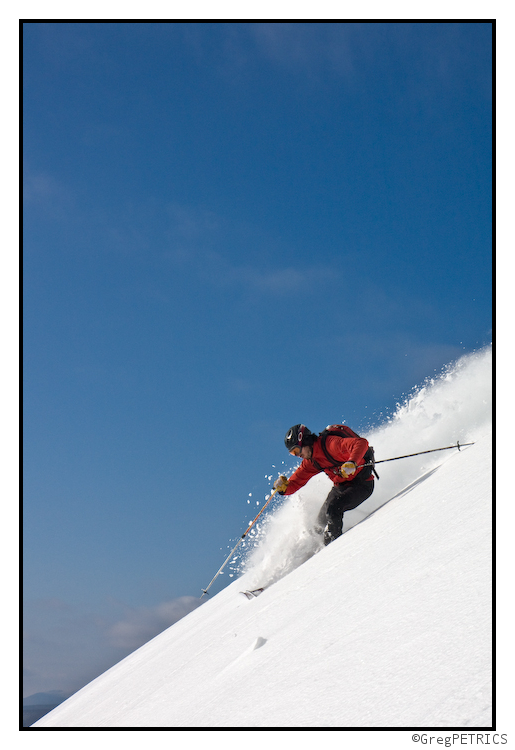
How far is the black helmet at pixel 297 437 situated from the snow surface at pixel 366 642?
4.33 feet

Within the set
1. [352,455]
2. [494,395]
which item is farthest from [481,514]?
[352,455]

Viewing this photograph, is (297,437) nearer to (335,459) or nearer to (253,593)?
(335,459)

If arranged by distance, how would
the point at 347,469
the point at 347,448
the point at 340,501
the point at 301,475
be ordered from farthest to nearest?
1. the point at 301,475
2. the point at 340,501
3. the point at 347,448
4. the point at 347,469

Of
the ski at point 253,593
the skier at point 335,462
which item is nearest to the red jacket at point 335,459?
the skier at point 335,462

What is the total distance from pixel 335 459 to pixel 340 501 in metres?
→ 0.52

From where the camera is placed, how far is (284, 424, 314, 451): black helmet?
242 inches

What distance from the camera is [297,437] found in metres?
6.13

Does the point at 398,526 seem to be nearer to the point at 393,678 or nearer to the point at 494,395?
the point at 494,395

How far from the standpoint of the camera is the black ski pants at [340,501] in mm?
6059

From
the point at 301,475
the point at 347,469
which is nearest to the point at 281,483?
the point at 301,475

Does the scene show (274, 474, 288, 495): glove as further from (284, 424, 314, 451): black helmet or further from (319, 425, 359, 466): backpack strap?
(319, 425, 359, 466): backpack strap

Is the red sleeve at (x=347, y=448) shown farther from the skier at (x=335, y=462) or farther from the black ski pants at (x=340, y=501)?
the black ski pants at (x=340, y=501)

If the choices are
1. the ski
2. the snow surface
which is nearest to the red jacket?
the snow surface

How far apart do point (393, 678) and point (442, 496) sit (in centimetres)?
251
